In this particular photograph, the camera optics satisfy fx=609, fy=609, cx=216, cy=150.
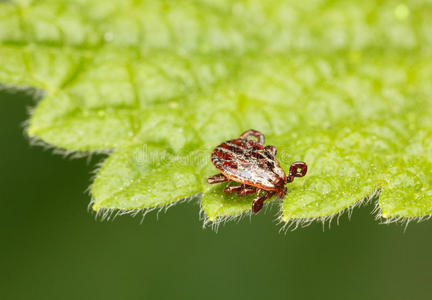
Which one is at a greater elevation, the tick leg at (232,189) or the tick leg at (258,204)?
the tick leg at (232,189)

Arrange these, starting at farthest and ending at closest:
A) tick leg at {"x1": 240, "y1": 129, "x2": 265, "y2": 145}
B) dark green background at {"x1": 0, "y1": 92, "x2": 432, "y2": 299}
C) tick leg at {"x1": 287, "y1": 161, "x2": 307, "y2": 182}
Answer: dark green background at {"x1": 0, "y1": 92, "x2": 432, "y2": 299} → tick leg at {"x1": 240, "y1": 129, "x2": 265, "y2": 145} → tick leg at {"x1": 287, "y1": 161, "x2": 307, "y2": 182}

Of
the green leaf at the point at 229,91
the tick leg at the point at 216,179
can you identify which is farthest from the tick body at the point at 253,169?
the green leaf at the point at 229,91

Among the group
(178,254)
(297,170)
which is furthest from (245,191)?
(178,254)

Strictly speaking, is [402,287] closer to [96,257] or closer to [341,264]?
[341,264]

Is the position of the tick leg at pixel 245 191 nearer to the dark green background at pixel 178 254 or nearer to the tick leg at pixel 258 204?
the tick leg at pixel 258 204

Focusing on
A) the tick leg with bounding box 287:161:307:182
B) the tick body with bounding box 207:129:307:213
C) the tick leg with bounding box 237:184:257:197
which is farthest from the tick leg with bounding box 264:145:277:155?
the tick leg with bounding box 237:184:257:197

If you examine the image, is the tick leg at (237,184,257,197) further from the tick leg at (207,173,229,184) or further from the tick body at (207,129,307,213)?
the tick leg at (207,173,229,184)

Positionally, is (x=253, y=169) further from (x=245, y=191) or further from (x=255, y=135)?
(x=255, y=135)

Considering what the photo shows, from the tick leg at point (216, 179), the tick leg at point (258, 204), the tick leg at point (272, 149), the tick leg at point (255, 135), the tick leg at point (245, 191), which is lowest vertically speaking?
the tick leg at point (258, 204)
